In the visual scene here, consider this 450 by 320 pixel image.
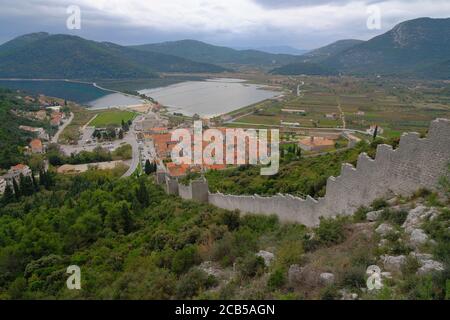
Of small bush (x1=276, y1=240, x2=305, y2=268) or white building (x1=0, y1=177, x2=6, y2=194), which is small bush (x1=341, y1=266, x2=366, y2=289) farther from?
white building (x1=0, y1=177, x2=6, y2=194)

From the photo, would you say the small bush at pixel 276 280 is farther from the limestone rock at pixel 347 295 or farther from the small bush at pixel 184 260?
the small bush at pixel 184 260

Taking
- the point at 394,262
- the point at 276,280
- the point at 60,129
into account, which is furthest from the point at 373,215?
the point at 60,129

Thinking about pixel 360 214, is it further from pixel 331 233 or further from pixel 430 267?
pixel 430 267

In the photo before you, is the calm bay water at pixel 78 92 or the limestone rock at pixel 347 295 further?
the calm bay water at pixel 78 92

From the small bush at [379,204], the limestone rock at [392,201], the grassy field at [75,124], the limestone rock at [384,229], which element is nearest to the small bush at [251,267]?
the limestone rock at [384,229]

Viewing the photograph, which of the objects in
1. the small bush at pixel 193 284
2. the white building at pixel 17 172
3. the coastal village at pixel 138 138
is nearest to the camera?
the small bush at pixel 193 284

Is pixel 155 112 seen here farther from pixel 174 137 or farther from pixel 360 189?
pixel 360 189

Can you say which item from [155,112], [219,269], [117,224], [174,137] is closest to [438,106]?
[174,137]

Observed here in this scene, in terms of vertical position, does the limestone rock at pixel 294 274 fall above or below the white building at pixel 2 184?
above
